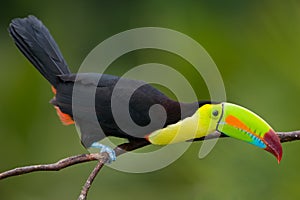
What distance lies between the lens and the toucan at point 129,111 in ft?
7.52

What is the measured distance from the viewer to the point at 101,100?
101 inches

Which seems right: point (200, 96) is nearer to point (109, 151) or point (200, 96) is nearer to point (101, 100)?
point (101, 100)

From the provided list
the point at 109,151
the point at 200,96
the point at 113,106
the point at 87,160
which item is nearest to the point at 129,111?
the point at 113,106

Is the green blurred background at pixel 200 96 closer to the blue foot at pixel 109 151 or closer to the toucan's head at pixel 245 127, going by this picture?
the toucan's head at pixel 245 127

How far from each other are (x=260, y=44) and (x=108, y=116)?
2.92 feet

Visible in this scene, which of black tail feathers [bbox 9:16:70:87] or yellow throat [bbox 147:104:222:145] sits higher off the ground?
black tail feathers [bbox 9:16:70:87]

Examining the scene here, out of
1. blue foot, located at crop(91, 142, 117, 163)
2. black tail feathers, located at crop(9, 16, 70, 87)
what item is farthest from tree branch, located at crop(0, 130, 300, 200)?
black tail feathers, located at crop(9, 16, 70, 87)

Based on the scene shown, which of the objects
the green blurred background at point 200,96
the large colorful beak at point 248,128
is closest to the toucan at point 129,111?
the large colorful beak at point 248,128

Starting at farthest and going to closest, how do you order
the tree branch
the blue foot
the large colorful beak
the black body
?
the black body → the blue foot → the large colorful beak → the tree branch

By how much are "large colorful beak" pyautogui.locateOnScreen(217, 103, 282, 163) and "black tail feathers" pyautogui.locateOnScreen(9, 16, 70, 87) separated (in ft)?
2.38

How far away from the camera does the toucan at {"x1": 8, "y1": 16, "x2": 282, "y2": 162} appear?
2.29m

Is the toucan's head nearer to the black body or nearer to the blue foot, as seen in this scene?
the black body

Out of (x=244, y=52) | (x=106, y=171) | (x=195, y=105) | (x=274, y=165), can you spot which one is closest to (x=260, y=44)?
(x=244, y=52)

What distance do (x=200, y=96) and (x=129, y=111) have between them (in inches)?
25.4
